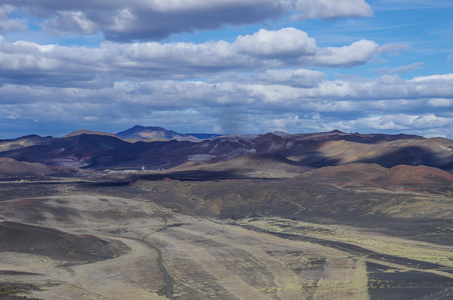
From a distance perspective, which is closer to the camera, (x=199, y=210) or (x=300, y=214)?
(x=300, y=214)

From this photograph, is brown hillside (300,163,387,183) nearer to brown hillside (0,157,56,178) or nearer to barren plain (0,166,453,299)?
barren plain (0,166,453,299)

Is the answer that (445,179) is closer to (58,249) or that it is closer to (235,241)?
(235,241)

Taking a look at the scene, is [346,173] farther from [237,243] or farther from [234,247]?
[234,247]

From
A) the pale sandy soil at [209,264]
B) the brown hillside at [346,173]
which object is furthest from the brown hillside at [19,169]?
the pale sandy soil at [209,264]

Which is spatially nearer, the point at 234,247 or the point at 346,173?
the point at 234,247

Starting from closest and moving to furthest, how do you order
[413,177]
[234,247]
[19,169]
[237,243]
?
[234,247] → [237,243] → [413,177] → [19,169]

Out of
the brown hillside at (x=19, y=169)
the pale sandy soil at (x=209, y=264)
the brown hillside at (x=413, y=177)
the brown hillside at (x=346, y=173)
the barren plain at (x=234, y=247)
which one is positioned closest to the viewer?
the pale sandy soil at (x=209, y=264)

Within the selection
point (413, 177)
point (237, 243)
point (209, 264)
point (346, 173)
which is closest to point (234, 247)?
point (237, 243)

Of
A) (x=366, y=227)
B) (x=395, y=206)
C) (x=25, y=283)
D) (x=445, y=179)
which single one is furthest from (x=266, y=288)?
(x=445, y=179)

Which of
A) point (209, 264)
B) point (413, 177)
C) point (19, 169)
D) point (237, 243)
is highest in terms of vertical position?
point (413, 177)

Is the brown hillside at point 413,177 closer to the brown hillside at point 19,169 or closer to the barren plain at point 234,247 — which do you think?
the barren plain at point 234,247

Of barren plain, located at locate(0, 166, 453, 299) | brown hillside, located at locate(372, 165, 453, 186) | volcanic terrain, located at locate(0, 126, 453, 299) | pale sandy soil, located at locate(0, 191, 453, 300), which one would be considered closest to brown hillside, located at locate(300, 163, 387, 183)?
brown hillside, located at locate(372, 165, 453, 186)
